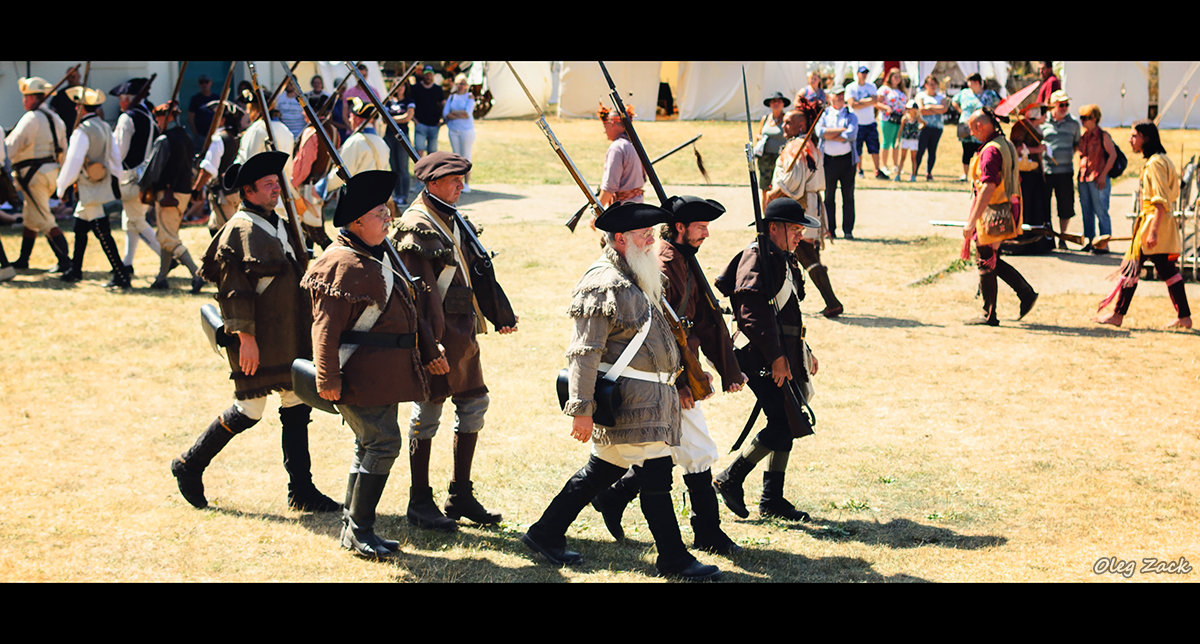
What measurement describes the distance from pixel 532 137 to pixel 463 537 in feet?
72.1

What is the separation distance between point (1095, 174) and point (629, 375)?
1041cm

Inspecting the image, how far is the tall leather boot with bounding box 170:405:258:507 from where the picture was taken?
5969mm

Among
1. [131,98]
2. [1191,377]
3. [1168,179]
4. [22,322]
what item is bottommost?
[1191,377]

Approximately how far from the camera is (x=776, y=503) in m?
6.18

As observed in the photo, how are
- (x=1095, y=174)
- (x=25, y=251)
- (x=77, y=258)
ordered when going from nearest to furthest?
(x=77, y=258)
(x=25, y=251)
(x=1095, y=174)

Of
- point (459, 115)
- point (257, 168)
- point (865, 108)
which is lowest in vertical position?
point (257, 168)

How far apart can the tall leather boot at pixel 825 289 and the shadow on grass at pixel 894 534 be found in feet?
15.7

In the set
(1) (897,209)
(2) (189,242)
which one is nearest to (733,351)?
(2) (189,242)

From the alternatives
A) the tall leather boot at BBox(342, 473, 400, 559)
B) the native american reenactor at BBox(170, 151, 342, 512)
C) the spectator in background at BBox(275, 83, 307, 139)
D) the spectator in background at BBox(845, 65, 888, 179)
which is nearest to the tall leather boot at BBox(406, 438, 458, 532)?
the tall leather boot at BBox(342, 473, 400, 559)

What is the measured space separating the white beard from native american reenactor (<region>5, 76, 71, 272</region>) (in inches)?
363

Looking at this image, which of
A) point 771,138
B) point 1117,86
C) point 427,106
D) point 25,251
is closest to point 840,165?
point 771,138

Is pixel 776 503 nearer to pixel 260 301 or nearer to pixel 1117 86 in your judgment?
pixel 260 301

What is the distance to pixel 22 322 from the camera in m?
10.5

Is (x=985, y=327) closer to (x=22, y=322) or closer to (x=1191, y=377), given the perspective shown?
(x=1191, y=377)
